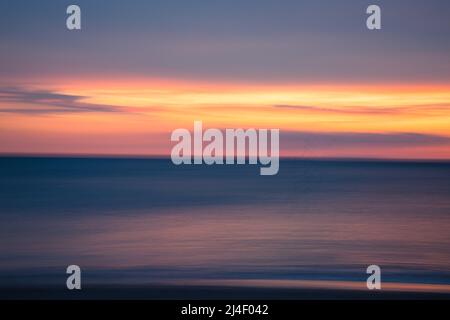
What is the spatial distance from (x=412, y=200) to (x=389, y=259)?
6.06 meters

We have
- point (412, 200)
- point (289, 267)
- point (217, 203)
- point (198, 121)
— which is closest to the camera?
point (289, 267)

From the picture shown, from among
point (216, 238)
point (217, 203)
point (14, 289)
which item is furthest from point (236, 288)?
point (217, 203)

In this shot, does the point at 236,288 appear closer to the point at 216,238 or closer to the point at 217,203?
the point at 216,238

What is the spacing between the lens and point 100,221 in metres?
8.27
